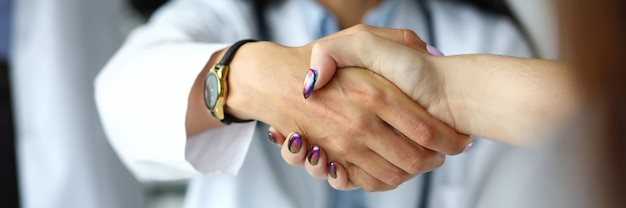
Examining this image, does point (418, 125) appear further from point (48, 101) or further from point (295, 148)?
point (48, 101)

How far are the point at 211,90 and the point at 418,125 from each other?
15 cm

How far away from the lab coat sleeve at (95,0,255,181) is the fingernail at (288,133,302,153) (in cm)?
10

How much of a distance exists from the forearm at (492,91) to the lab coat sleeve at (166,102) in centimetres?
17

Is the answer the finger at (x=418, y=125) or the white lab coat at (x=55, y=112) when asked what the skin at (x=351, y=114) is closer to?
the finger at (x=418, y=125)

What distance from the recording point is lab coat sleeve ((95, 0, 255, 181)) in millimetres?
595

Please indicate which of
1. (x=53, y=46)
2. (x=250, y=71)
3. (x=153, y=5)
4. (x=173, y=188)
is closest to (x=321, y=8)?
(x=250, y=71)

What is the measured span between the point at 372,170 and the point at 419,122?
2.2 inches

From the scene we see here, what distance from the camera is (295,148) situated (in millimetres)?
523

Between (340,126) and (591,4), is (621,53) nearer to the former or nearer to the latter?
(591,4)

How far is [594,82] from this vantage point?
106 mm

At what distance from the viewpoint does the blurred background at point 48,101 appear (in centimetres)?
113

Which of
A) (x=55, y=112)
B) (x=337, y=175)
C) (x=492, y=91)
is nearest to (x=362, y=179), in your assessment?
(x=337, y=175)

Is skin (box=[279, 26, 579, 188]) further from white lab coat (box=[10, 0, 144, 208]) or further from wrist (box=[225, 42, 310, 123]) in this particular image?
white lab coat (box=[10, 0, 144, 208])

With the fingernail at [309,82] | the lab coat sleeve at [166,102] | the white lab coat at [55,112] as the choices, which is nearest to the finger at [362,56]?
the fingernail at [309,82]
